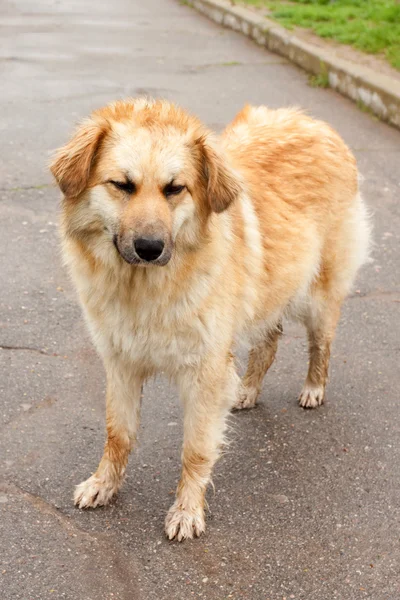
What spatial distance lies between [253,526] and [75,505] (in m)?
0.85

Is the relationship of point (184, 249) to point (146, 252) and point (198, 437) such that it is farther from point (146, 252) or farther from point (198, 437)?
point (198, 437)

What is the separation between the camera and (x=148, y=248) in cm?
349

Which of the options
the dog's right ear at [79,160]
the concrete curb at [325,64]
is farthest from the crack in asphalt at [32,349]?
the concrete curb at [325,64]

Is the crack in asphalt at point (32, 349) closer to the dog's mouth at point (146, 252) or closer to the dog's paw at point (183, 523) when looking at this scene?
the dog's paw at point (183, 523)

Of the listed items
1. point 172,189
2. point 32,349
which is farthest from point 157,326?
point 32,349

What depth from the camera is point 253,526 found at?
4.11m

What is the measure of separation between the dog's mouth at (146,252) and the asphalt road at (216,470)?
1.31 meters

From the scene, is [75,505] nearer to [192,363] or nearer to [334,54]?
[192,363]

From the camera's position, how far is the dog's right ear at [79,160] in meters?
3.66

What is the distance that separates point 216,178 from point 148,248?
1.69ft

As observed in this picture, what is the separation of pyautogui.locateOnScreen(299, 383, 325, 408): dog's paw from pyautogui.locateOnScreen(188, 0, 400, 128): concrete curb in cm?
553

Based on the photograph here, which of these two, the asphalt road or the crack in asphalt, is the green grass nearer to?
the asphalt road

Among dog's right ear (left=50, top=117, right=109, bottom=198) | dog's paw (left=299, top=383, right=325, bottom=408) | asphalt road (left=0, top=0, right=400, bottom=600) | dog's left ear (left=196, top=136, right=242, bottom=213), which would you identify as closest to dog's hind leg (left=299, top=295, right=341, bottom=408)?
dog's paw (left=299, top=383, right=325, bottom=408)

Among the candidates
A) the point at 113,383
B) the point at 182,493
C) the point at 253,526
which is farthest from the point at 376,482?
the point at 113,383
